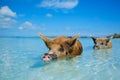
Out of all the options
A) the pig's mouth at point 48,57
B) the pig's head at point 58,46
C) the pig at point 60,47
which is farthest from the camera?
the pig at point 60,47

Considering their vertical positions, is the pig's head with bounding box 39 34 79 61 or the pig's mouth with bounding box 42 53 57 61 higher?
the pig's head with bounding box 39 34 79 61

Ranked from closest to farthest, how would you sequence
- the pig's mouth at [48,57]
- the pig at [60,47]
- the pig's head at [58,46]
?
the pig's mouth at [48,57]
the pig's head at [58,46]
the pig at [60,47]

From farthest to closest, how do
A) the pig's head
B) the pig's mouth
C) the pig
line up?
1. the pig
2. the pig's head
3. the pig's mouth

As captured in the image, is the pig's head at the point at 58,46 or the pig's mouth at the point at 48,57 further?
the pig's head at the point at 58,46

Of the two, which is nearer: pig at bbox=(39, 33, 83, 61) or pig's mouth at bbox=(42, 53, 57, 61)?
pig's mouth at bbox=(42, 53, 57, 61)

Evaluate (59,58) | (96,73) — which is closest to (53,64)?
(59,58)

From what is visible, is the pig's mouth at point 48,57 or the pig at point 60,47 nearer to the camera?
the pig's mouth at point 48,57

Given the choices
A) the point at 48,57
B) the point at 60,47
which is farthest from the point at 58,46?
the point at 48,57

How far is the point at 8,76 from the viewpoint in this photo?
7371 mm

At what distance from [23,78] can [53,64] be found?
9.29 feet

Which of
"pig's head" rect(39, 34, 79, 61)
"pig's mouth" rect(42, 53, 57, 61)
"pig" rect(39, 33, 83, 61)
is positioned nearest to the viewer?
"pig's mouth" rect(42, 53, 57, 61)

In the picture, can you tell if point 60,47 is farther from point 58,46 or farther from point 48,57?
point 48,57

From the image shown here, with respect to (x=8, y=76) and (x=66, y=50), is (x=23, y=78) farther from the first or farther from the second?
(x=66, y=50)

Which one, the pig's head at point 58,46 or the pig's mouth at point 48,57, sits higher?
the pig's head at point 58,46
